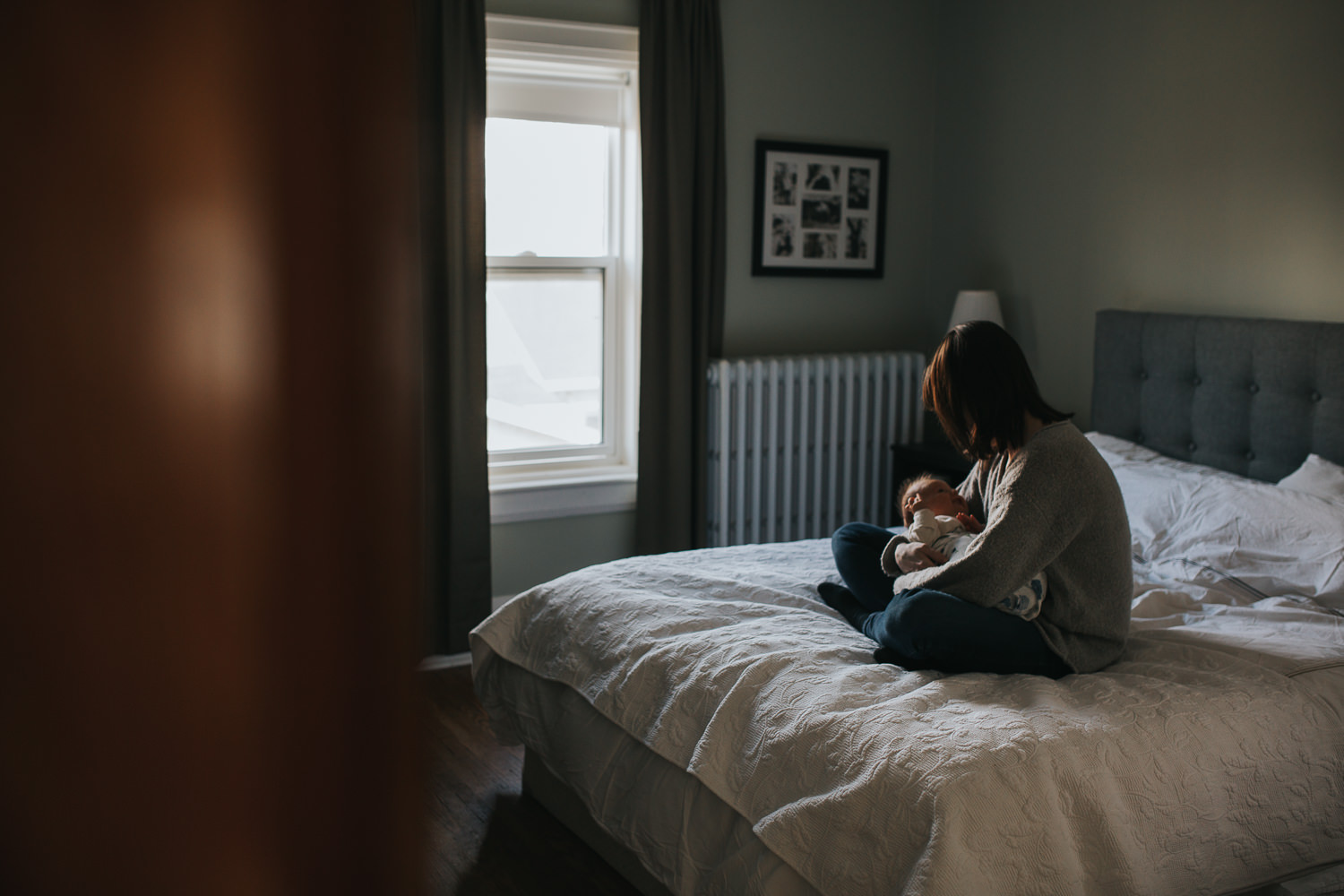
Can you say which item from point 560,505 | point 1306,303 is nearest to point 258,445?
point 1306,303

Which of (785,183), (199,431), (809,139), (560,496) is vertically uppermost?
(809,139)

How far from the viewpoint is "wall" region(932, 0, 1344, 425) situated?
290 centimetres

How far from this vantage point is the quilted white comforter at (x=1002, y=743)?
139 centimetres

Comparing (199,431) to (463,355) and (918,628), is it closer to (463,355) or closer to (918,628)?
(918,628)

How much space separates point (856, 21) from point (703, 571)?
2.83 m

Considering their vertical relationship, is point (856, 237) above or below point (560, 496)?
above

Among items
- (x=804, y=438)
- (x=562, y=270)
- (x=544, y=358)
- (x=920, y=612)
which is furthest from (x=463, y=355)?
(x=920, y=612)

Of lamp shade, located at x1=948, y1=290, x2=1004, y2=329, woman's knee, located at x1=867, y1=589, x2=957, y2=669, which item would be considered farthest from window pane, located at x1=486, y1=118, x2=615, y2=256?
woman's knee, located at x1=867, y1=589, x2=957, y2=669

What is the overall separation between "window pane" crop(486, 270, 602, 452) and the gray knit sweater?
2196 millimetres

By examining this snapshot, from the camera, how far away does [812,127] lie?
408 cm

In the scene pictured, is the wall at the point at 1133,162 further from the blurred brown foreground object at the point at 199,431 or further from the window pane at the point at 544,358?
the blurred brown foreground object at the point at 199,431

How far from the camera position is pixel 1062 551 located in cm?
183

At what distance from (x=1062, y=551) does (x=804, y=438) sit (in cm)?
218

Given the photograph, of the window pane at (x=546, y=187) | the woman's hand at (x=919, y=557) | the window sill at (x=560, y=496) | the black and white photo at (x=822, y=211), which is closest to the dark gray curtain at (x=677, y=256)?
the window sill at (x=560, y=496)
